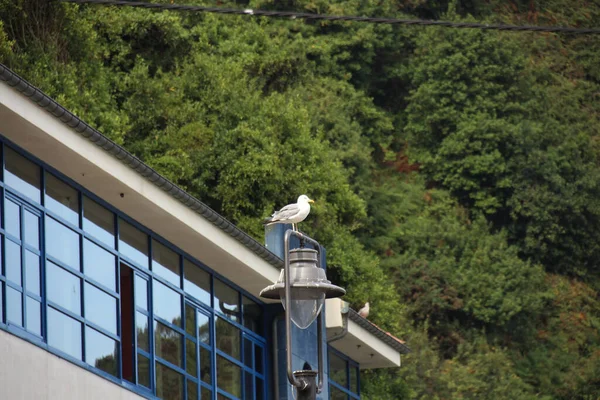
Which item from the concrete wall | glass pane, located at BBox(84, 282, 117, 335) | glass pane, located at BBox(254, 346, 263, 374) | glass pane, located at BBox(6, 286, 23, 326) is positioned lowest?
the concrete wall

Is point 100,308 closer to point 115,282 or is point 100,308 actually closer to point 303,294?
point 115,282

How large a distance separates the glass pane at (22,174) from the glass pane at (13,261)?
0.68 m

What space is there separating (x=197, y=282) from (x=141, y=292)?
1.89 metres

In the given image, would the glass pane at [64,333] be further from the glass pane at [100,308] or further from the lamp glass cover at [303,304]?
the lamp glass cover at [303,304]

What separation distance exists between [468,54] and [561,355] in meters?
10.6

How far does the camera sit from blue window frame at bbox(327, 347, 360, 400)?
76.4ft

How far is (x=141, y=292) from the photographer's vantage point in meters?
17.5

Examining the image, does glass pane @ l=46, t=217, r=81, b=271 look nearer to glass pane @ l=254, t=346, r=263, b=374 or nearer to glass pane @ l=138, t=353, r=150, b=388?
glass pane @ l=138, t=353, r=150, b=388

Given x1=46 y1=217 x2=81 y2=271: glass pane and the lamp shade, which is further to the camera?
x1=46 y1=217 x2=81 y2=271: glass pane

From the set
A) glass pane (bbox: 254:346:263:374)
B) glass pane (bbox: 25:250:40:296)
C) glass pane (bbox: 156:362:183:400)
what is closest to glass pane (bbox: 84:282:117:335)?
glass pane (bbox: 25:250:40:296)

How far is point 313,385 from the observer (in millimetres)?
9570

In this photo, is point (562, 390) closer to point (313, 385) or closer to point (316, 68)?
point (316, 68)

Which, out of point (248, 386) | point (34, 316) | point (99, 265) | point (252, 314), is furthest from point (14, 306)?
point (252, 314)

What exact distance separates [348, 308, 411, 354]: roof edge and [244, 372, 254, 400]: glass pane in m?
2.49
